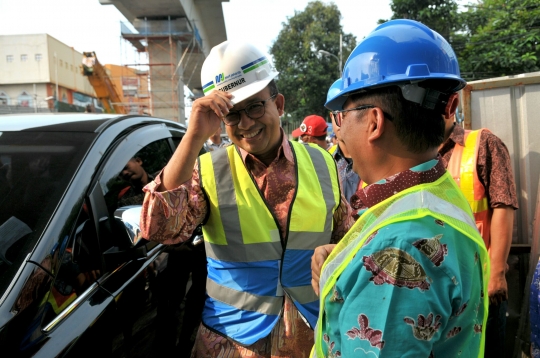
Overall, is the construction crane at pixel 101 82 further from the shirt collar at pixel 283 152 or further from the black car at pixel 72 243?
the shirt collar at pixel 283 152

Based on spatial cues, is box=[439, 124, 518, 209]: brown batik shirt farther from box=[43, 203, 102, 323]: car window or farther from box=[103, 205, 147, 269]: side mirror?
box=[43, 203, 102, 323]: car window

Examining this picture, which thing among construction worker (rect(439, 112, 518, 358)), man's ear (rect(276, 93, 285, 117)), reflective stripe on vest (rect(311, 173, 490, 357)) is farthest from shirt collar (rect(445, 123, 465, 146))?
reflective stripe on vest (rect(311, 173, 490, 357))

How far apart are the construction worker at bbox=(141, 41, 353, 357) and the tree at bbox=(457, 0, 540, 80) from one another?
473 inches

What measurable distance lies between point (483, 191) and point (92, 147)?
2.09m

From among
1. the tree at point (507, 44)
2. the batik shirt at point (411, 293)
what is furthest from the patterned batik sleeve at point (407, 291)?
the tree at point (507, 44)

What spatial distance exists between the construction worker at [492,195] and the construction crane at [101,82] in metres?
23.1

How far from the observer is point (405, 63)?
1.04 m

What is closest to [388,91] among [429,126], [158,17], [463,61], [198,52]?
[429,126]

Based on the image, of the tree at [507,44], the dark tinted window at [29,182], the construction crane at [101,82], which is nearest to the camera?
the dark tinted window at [29,182]

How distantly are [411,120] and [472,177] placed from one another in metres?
1.75

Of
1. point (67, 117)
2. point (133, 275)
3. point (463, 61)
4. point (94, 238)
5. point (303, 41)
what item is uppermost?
point (303, 41)

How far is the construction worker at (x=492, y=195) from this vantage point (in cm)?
248

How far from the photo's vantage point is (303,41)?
32.5m

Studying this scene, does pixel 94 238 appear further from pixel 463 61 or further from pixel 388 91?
pixel 463 61
